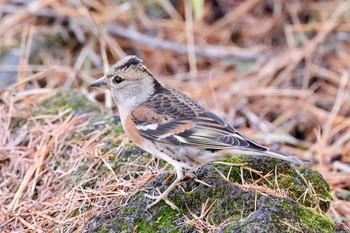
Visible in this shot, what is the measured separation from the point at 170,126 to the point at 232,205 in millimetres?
801

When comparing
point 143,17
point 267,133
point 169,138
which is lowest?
point 267,133

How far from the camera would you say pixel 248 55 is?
7980 millimetres

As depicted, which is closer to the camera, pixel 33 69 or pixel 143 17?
pixel 33 69

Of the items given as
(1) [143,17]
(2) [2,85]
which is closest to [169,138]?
(2) [2,85]

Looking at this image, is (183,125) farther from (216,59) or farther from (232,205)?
(216,59)

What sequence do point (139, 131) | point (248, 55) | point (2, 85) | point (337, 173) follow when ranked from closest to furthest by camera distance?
point (139, 131)
point (337, 173)
point (2, 85)
point (248, 55)

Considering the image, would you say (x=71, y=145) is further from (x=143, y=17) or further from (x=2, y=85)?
(x=143, y=17)

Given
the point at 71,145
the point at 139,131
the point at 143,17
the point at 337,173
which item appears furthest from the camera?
the point at 143,17

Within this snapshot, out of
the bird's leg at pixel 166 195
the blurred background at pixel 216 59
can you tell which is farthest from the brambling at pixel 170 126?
the blurred background at pixel 216 59

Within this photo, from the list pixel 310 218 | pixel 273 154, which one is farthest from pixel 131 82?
pixel 310 218

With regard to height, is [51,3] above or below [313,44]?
above

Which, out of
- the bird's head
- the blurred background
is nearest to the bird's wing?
the bird's head

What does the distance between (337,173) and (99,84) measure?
235 cm

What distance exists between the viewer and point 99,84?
194 inches
